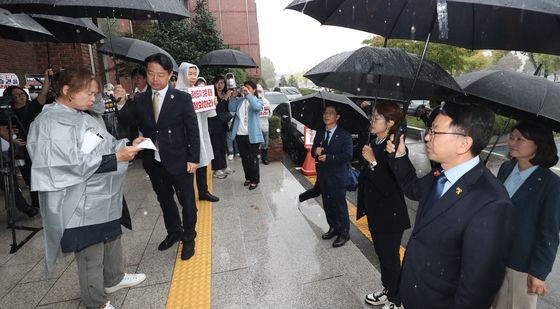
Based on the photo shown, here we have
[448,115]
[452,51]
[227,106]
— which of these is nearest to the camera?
[448,115]

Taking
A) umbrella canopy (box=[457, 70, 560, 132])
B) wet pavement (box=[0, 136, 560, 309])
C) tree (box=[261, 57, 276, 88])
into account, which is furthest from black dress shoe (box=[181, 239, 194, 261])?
tree (box=[261, 57, 276, 88])

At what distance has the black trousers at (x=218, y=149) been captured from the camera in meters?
6.26

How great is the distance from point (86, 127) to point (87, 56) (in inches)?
247

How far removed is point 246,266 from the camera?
327 cm

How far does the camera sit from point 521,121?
83.0 inches

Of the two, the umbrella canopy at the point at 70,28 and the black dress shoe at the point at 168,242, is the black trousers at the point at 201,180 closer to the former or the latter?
the black dress shoe at the point at 168,242

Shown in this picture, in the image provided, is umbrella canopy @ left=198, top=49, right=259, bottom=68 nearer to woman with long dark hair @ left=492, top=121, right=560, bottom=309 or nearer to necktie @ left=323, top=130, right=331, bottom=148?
necktie @ left=323, top=130, right=331, bottom=148

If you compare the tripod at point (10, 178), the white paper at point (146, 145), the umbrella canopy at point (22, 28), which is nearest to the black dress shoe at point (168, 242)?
the white paper at point (146, 145)

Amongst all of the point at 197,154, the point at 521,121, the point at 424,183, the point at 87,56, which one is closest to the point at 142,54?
the point at 197,154

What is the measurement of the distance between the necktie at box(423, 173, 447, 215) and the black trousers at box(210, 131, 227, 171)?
506 cm

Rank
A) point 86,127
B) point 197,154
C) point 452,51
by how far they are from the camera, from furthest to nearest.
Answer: point 452,51 → point 197,154 → point 86,127

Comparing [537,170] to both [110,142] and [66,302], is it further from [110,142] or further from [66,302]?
[66,302]

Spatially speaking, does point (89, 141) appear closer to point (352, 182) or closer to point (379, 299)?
point (379, 299)

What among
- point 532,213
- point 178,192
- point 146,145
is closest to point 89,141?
point 146,145
